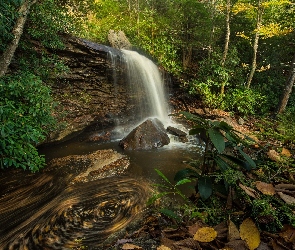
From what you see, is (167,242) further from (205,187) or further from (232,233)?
(205,187)

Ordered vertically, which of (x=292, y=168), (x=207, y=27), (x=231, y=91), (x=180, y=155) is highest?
(x=207, y=27)

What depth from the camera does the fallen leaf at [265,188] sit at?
1.44 metres

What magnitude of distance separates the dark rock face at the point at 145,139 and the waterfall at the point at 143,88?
2.54 m

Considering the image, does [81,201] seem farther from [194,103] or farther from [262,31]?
[262,31]

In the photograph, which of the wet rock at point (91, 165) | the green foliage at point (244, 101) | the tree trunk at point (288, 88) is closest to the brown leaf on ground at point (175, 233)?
the wet rock at point (91, 165)

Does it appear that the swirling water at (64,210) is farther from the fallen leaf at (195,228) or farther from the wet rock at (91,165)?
the fallen leaf at (195,228)

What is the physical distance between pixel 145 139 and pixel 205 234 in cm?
679

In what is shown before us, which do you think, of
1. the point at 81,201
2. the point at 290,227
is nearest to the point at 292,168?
the point at 290,227

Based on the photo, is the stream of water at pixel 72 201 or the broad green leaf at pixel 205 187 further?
the stream of water at pixel 72 201

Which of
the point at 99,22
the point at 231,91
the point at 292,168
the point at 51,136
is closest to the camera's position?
the point at 292,168

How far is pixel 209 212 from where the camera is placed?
1549 mm

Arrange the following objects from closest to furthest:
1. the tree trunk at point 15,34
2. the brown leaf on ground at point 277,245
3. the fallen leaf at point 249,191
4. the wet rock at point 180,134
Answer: the brown leaf on ground at point 277,245
the fallen leaf at point 249,191
the tree trunk at point 15,34
the wet rock at point 180,134

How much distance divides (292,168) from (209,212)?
76 cm

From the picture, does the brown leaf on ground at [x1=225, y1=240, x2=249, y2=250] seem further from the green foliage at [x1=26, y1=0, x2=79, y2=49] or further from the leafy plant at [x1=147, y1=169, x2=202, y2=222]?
the green foliage at [x1=26, y1=0, x2=79, y2=49]
